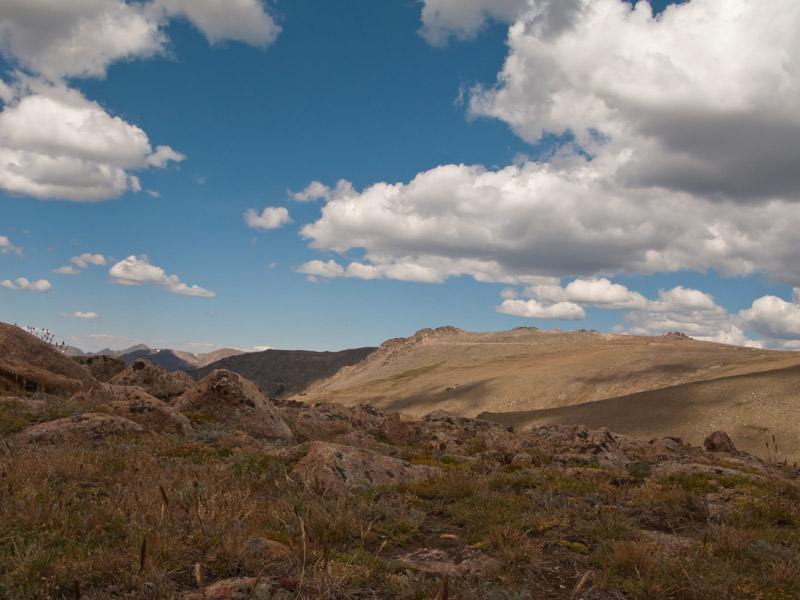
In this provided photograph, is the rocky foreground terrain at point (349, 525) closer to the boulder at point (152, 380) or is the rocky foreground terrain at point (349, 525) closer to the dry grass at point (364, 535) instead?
the dry grass at point (364, 535)

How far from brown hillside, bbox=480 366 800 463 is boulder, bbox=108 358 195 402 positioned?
99.5ft

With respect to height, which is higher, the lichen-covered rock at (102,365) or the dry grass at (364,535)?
the lichen-covered rock at (102,365)

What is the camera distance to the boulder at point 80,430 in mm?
9227

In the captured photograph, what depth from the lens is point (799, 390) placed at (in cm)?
3412

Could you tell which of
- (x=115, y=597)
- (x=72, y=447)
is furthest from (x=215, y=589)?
(x=72, y=447)

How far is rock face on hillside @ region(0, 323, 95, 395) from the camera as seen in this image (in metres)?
15.9

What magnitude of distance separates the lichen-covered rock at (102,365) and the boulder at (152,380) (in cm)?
435

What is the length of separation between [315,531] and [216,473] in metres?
2.77

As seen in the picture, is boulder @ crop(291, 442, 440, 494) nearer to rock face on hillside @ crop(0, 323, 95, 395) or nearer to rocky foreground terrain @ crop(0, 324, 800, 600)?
rocky foreground terrain @ crop(0, 324, 800, 600)

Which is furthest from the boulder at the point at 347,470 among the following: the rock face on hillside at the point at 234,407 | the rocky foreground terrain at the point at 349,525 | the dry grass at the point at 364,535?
the rock face on hillside at the point at 234,407

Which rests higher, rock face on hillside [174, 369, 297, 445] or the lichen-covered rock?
the lichen-covered rock

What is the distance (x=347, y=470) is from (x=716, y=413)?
35.6 m

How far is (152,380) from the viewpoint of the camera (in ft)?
65.0

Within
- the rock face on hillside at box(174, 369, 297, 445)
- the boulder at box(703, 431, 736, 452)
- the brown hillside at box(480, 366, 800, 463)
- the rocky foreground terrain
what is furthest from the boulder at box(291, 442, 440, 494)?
the brown hillside at box(480, 366, 800, 463)
